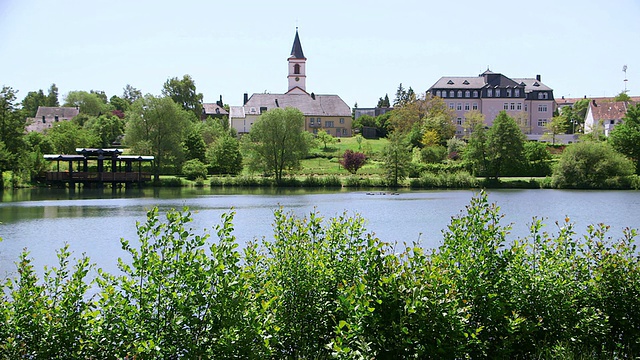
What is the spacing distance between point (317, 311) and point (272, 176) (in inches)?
2545

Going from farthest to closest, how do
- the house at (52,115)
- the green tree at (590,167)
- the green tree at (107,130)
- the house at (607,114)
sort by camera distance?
the house at (52,115), the house at (607,114), the green tree at (107,130), the green tree at (590,167)

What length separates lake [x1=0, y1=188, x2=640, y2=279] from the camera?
2581cm

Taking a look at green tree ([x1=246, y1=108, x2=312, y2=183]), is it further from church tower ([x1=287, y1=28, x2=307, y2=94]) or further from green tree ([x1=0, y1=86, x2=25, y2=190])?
church tower ([x1=287, y1=28, x2=307, y2=94])

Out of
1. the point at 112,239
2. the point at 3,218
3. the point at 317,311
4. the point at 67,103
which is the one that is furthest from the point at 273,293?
the point at 67,103

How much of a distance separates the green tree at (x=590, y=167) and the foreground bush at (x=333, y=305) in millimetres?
58759

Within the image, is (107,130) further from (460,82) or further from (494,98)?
(494,98)

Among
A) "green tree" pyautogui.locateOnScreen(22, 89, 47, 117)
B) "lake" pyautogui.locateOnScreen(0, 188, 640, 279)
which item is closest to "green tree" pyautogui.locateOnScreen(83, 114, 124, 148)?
"lake" pyautogui.locateOnScreen(0, 188, 640, 279)

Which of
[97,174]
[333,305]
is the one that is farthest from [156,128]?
[333,305]

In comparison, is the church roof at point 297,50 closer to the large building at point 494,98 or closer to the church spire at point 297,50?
the church spire at point 297,50

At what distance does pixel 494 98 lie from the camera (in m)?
109

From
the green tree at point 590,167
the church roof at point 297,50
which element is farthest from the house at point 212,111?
the green tree at point 590,167

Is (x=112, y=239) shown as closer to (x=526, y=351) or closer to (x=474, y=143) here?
(x=526, y=351)

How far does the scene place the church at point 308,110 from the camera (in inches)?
4464

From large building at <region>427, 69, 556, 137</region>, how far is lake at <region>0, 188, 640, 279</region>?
55.2 meters
